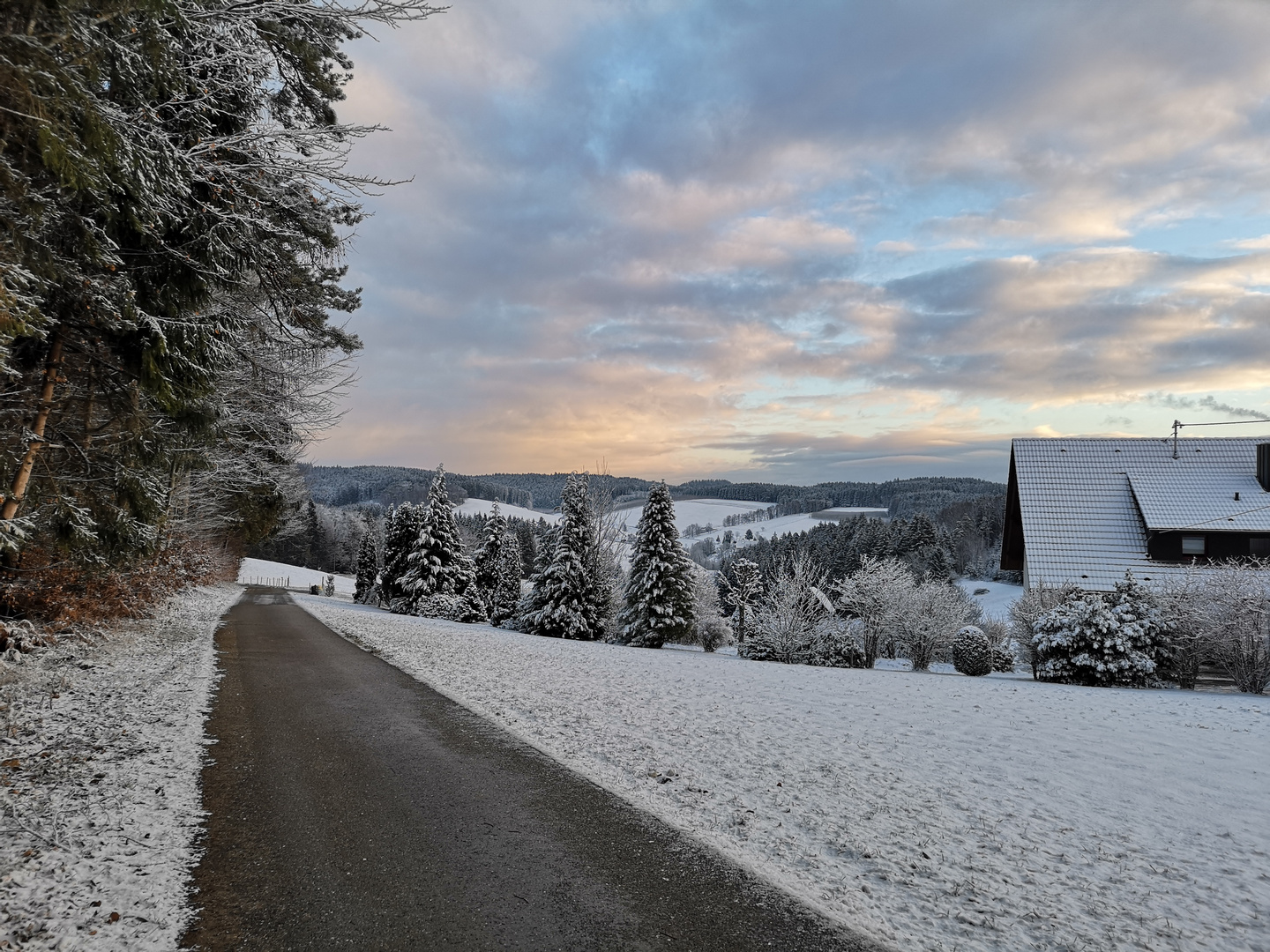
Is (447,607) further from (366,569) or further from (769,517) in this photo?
(769,517)

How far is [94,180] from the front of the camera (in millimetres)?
4051

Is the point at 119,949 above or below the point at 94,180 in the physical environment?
below

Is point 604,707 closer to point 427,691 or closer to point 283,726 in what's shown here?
point 427,691

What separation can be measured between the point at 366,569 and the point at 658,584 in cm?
3453

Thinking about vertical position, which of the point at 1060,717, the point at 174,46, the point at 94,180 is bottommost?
the point at 1060,717

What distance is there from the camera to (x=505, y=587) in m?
37.7

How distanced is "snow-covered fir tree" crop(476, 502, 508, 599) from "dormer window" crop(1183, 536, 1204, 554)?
107ft

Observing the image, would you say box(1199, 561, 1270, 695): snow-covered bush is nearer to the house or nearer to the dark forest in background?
the house

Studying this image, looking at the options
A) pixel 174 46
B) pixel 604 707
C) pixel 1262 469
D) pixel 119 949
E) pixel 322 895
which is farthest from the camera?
pixel 1262 469

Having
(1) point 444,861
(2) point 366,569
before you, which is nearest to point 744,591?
(1) point 444,861

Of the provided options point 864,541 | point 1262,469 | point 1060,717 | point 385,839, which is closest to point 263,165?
point 385,839

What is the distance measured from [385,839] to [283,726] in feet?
11.9

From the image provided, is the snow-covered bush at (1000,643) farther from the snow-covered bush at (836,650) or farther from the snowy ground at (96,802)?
the snowy ground at (96,802)

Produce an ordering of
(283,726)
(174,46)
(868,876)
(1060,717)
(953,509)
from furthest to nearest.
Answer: (953,509) → (1060,717) → (283,726) → (174,46) → (868,876)
